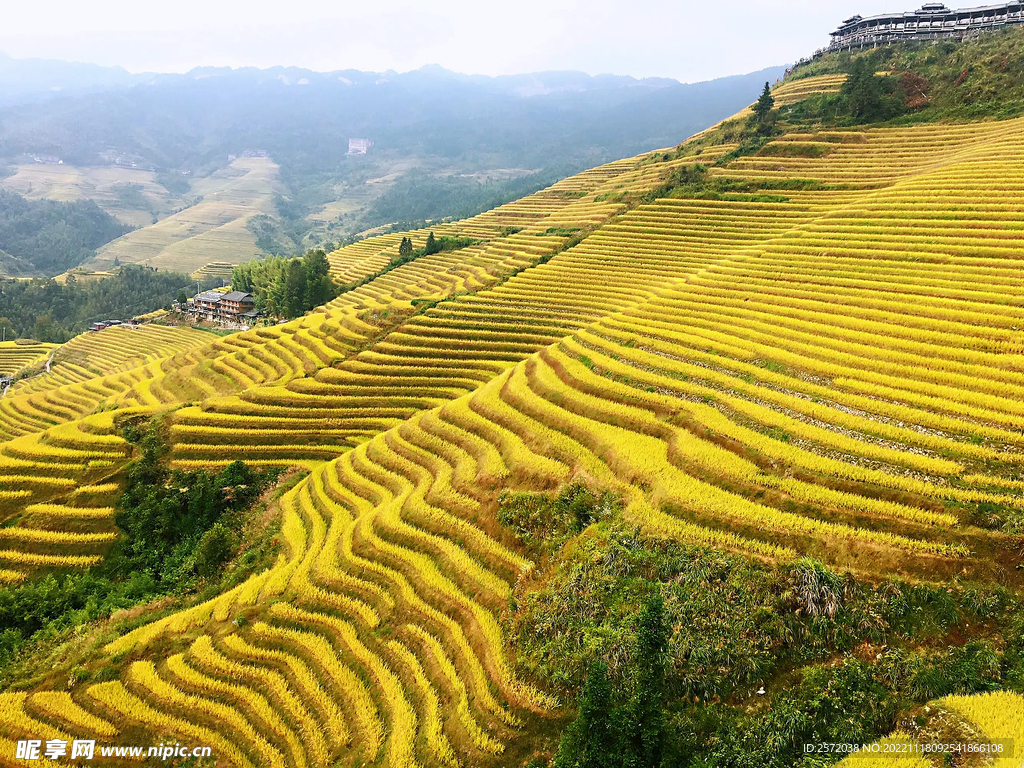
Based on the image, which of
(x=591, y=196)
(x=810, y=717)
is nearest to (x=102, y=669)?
(x=810, y=717)

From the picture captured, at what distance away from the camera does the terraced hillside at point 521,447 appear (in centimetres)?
1224

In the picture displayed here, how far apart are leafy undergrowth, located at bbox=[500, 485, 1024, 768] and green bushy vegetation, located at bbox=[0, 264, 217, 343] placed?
103 meters

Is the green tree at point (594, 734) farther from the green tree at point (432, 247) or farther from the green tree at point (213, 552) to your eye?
the green tree at point (432, 247)

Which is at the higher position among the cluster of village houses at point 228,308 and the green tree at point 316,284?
the green tree at point 316,284

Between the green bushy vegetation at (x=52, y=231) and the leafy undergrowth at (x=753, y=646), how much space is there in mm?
214138

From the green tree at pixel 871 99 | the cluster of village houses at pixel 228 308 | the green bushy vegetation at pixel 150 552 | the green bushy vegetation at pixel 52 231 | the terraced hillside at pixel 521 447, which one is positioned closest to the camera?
the terraced hillside at pixel 521 447

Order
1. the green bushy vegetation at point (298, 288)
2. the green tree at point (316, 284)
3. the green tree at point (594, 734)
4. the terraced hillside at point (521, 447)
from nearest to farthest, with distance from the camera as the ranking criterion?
the green tree at point (594, 734) < the terraced hillside at point (521, 447) < the green bushy vegetation at point (298, 288) < the green tree at point (316, 284)

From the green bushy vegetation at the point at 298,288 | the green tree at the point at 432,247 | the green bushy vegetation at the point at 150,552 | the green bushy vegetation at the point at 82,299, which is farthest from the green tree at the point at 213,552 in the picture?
the green bushy vegetation at the point at 82,299

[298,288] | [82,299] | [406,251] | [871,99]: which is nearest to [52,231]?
[82,299]

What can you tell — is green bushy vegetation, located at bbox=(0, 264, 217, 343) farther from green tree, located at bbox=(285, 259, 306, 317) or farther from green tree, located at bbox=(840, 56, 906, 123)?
green tree, located at bbox=(840, 56, 906, 123)

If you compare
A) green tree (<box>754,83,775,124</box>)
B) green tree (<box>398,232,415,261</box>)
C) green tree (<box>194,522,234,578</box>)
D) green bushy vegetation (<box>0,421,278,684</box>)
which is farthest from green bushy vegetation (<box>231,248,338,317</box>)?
green tree (<box>754,83,775,124</box>)

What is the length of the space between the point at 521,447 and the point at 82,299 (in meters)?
121

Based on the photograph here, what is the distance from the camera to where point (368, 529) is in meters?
17.5

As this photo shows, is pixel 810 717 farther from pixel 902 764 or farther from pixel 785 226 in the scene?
pixel 785 226
